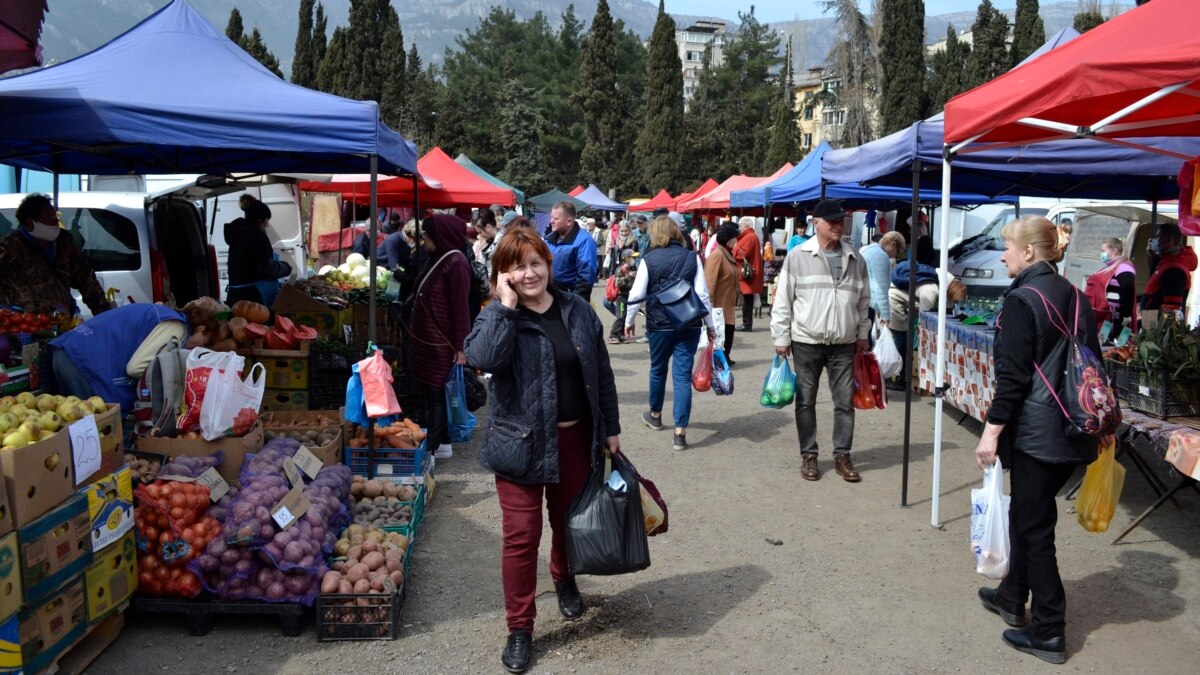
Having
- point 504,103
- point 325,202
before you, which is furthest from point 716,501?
point 504,103

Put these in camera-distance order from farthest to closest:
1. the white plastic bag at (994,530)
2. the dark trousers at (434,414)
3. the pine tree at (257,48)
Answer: the pine tree at (257,48)
the dark trousers at (434,414)
the white plastic bag at (994,530)

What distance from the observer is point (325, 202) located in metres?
24.8

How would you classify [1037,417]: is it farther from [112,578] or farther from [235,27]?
[235,27]

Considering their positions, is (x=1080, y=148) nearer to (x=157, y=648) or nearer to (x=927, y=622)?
(x=927, y=622)

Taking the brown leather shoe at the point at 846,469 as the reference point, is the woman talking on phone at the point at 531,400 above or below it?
above

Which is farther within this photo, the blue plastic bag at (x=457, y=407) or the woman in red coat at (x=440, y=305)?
the blue plastic bag at (x=457, y=407)

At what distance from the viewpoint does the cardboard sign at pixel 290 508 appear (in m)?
4.45

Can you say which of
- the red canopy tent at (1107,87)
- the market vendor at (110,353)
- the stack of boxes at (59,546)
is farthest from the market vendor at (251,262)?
the red canopy tent at (1107,87)

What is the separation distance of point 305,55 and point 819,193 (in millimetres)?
42257

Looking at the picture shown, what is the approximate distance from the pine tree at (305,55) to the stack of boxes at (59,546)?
4795 cm

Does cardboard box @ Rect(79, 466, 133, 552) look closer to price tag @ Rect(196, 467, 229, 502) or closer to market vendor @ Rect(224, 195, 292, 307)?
price tag @ Rect(196, 467, 229, 502)

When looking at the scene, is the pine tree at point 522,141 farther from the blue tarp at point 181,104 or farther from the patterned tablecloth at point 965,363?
the blue tarp at point 181,104

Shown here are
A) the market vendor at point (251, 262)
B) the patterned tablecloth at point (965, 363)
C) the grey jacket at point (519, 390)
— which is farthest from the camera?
the market vendor at point (251, 262)

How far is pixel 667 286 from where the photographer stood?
765 centimetres
